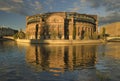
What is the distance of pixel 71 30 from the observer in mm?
188750

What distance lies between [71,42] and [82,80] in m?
112

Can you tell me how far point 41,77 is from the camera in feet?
85.9

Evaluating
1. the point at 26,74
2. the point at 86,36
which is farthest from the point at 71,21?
the point at 26,74

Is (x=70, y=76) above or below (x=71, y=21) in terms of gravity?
below

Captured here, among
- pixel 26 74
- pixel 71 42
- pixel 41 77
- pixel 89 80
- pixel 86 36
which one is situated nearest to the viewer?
pixel 89 80

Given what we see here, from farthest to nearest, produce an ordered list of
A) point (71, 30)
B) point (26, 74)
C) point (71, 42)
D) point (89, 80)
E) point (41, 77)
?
point (71, 30)
point (71, 42)
point (26, 74)
point (41, 77)
point (89, 80)

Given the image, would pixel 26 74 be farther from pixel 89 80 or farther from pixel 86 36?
pixel 86 36

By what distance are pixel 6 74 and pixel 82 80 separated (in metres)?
11.5

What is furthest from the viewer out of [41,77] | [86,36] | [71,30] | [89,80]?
[71,30]

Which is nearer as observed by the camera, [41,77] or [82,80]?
[82,80]

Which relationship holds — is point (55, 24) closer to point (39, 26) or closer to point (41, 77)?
point (39, 26)

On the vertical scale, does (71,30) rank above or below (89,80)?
above

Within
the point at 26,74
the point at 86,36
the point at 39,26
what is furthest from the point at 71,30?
the point at 26,74

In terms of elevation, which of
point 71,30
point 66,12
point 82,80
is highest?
point 66,12
